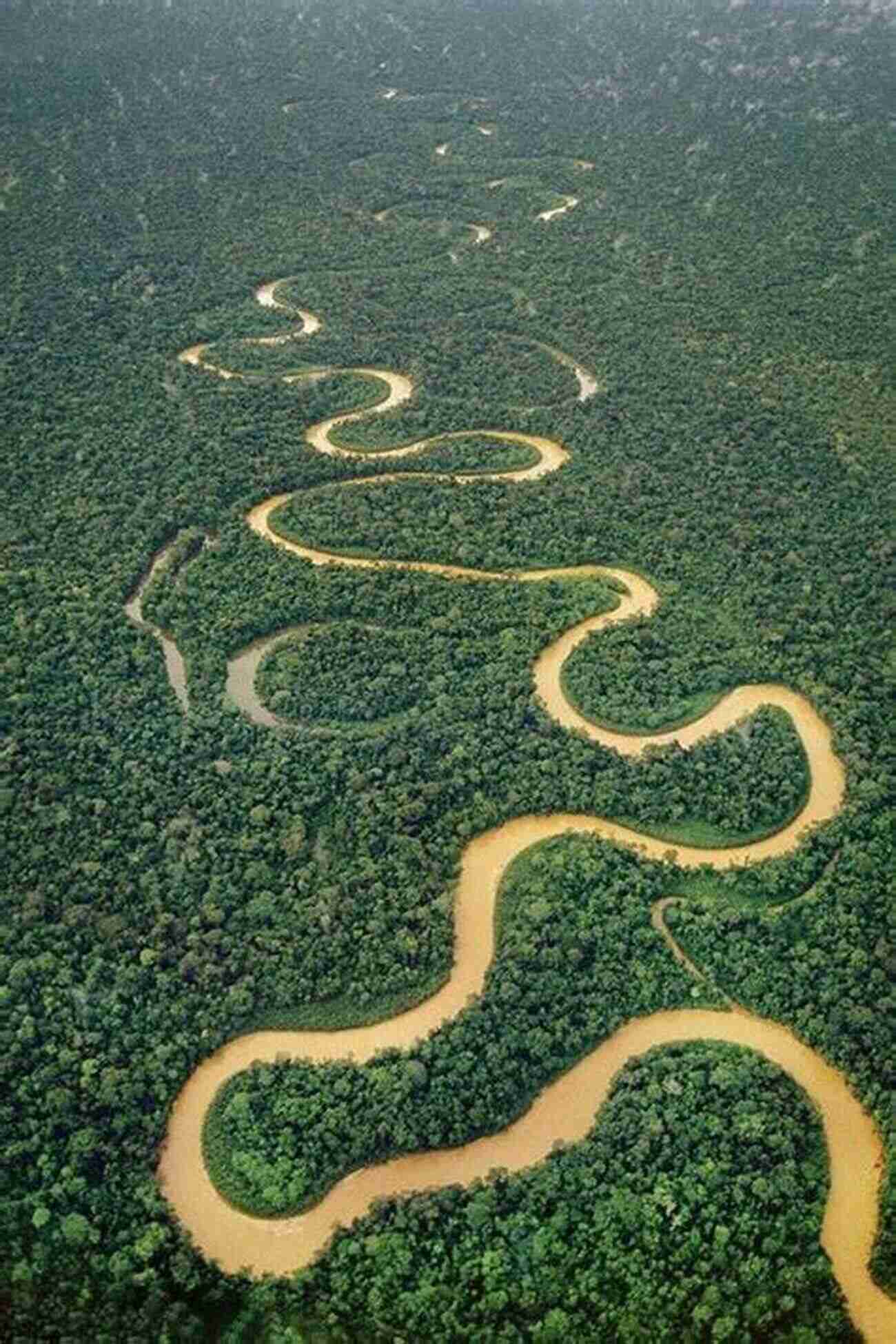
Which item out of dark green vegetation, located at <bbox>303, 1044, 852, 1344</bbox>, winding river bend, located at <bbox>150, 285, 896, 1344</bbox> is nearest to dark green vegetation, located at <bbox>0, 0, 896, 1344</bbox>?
dark green vegetation, located at <bbox>303, 1044, 852, 1344</bbox>

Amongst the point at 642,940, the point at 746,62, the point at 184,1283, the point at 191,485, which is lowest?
the point at 184,1283

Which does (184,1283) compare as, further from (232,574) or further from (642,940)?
(232,574)

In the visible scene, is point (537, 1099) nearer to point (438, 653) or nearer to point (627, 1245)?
point (627, 1245)

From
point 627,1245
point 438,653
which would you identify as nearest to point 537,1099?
point 627,1245

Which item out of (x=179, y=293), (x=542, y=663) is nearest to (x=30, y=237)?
(x=179, y=293)

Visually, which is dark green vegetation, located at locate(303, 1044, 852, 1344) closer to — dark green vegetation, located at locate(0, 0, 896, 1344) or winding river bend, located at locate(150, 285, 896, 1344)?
dark green vegetation, located at locate(0, 0, 896, 1344)

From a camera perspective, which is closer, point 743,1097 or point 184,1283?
point 184,1283

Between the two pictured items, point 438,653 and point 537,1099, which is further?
point 438,653
